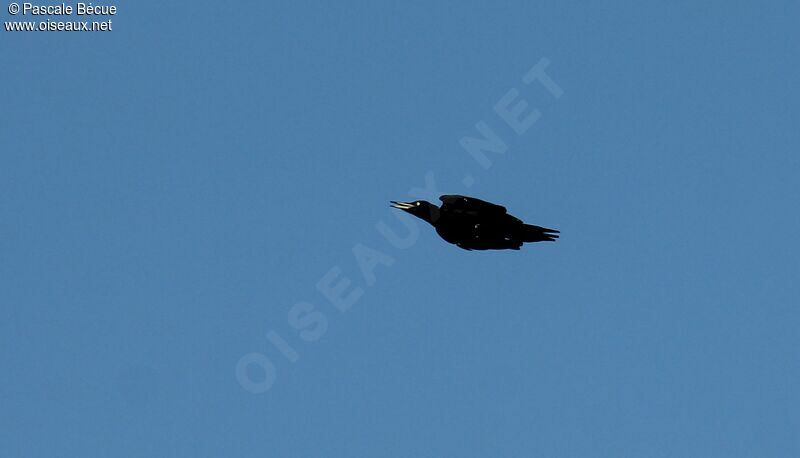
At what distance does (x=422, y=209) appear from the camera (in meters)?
74.1

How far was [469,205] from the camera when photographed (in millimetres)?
71562

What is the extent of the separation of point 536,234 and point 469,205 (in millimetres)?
3456

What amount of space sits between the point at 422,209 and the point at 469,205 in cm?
335

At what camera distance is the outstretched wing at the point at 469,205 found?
71.2 m

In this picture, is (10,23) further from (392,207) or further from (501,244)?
(501,244)

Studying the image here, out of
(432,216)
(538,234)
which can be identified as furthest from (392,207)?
(538,234)

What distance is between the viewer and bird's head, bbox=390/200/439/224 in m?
73.6

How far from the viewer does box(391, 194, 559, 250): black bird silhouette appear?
71250mm

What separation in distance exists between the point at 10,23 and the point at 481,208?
104 feet

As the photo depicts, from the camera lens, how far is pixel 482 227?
71.5m

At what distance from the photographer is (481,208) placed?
71250mm

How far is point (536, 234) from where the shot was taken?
71.9 meters

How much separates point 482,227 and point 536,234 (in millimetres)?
2612

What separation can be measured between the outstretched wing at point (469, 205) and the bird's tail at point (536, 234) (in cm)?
147
